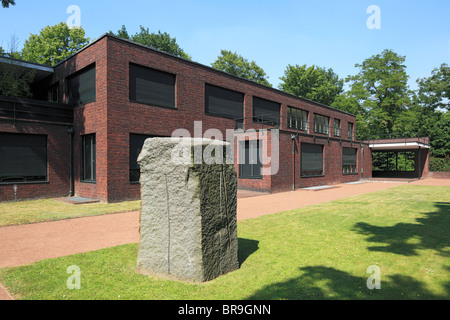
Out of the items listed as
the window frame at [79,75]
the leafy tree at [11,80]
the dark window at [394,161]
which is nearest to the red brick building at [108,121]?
the window frame at [79,75]

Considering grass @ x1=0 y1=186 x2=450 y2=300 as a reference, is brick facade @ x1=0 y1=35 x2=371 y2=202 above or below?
above

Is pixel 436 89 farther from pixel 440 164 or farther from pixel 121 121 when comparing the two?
pixel 121 121

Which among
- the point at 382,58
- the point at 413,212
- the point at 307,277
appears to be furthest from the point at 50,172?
the point at 382,58

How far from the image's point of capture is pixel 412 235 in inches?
228

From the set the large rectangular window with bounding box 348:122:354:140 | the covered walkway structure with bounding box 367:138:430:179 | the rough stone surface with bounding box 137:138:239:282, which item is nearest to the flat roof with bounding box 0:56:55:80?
the rough stone surface with bounding box 137:138:239:282

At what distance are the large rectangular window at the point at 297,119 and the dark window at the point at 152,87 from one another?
12.0 meters

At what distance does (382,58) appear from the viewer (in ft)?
133

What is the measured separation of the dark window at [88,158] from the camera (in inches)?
505

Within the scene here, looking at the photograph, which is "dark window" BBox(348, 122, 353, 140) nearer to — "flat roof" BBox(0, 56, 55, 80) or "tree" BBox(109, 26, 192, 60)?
"tree" BBox(109, 26, 192, 60)

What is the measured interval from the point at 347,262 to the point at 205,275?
2214 millimetres

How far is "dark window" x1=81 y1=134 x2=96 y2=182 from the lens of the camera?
42.1ft

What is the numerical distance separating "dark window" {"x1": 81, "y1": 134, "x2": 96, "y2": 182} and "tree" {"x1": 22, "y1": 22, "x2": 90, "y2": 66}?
20.6m

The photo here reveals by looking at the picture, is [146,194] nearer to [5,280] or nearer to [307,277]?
[5,280]

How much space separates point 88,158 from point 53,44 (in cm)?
2343
